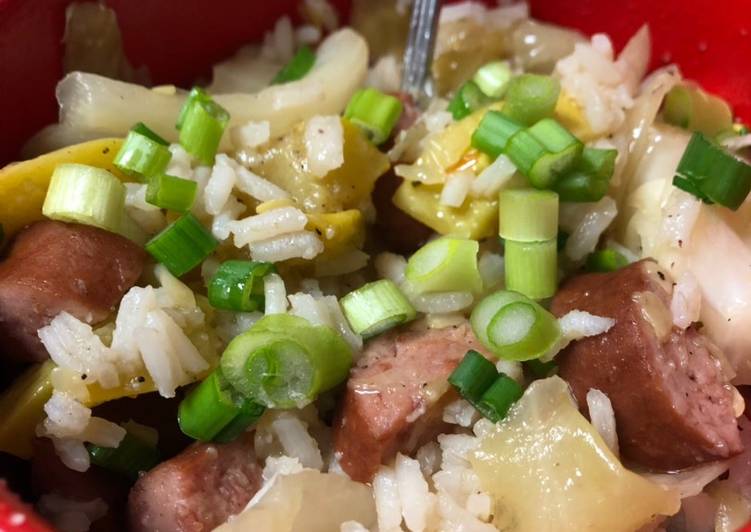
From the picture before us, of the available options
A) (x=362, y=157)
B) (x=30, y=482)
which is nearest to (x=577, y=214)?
(x=362, y=157)

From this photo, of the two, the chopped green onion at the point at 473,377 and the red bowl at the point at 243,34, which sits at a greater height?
the red bowl at the point at 243,34

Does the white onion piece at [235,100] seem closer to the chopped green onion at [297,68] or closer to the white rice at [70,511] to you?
the chopped green onion at [297,68]

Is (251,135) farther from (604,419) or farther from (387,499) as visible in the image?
(604,419)

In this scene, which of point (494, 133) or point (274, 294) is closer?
point (274, 294)

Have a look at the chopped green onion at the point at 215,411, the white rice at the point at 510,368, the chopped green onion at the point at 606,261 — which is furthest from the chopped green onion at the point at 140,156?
the chopped green onion at the point at 606,261

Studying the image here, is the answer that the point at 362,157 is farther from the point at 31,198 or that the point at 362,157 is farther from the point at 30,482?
the point at 30,482

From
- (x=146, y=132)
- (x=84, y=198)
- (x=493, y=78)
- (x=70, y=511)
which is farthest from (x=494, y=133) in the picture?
(x=70, y=511)

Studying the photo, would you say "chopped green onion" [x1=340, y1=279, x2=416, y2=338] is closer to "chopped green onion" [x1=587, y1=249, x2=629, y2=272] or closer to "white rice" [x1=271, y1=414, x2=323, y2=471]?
"white rice" [x1=271, y1=414, x2=323, y2=471]
